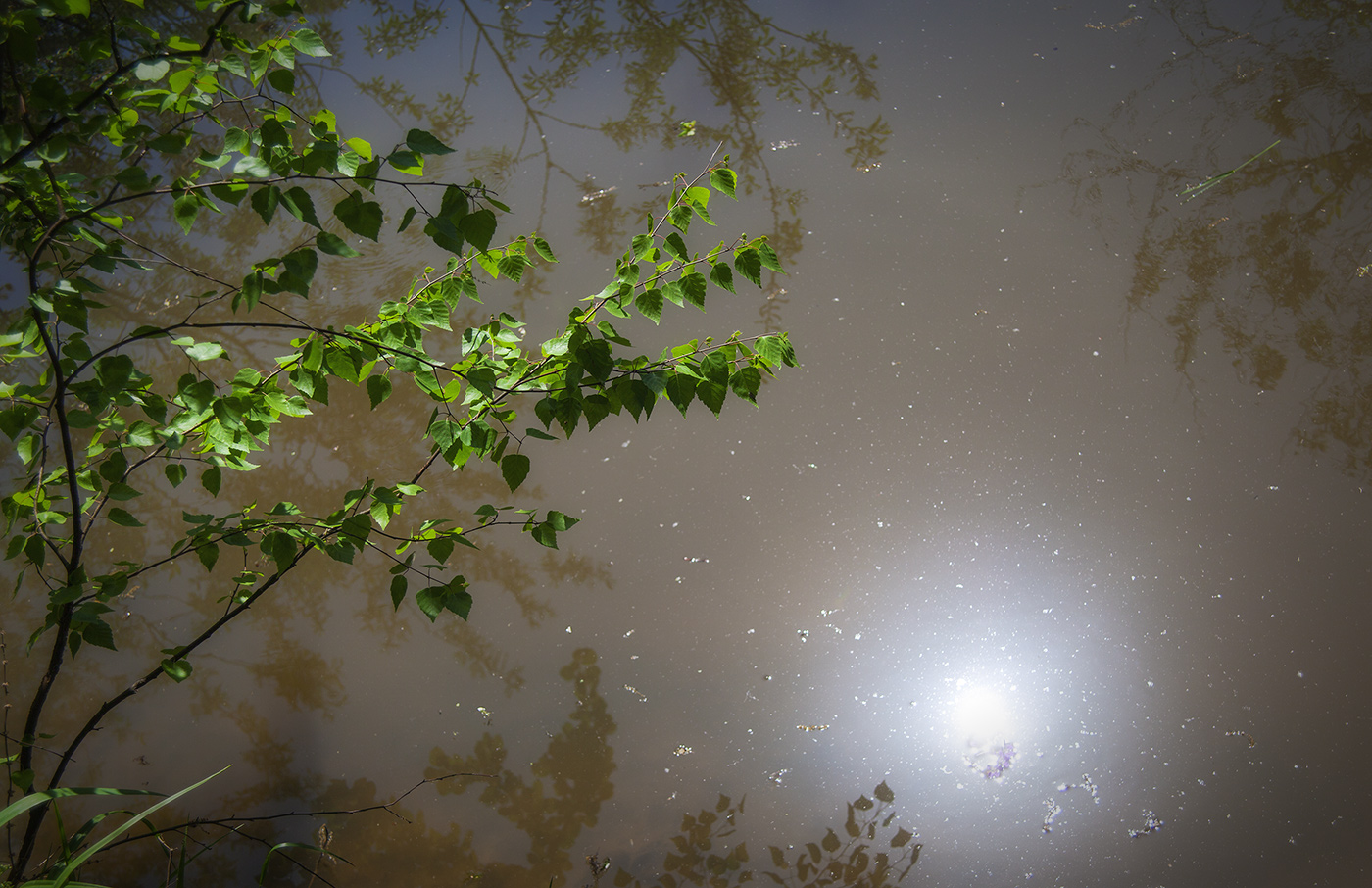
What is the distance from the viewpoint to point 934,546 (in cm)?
151

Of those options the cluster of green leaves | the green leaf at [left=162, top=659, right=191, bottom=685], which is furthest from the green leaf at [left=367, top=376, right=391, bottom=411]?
the green leaf at [left=162, top=659, right=191, bottom=685]

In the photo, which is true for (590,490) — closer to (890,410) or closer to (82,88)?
(890,410)

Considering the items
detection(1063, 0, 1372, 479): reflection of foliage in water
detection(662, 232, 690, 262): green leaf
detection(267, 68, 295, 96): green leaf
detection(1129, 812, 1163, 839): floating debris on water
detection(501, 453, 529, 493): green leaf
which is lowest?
detection(1129, 812, 1163, 839): floating debris on water

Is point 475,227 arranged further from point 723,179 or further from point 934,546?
point 934,546

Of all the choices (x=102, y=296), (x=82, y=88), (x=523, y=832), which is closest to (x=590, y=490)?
(x=523, y=832)

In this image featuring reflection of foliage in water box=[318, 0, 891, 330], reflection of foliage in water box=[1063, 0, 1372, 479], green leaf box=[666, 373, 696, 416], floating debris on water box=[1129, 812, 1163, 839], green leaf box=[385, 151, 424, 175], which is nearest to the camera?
green leaf box=[385, 151, 424, 175]

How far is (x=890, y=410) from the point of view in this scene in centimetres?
163

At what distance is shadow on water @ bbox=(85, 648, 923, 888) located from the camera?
127 centimetres

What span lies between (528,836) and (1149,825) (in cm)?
102

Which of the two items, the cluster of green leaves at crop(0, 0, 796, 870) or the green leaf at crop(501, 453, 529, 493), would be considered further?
the green leaf at crop(501, 453, 529, 493)

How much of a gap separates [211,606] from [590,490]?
0.80 meters

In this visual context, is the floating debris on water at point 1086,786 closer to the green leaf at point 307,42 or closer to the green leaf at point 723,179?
the green leaf at point 723,179

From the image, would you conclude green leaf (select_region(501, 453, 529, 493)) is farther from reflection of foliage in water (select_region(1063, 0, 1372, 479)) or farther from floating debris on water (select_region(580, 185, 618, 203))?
reflection of foliage in water (select_region(1063, 0, 1372, 479))

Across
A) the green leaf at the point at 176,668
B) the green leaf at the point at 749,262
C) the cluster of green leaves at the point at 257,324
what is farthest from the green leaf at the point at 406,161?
the green leaf at the point at 176,668
